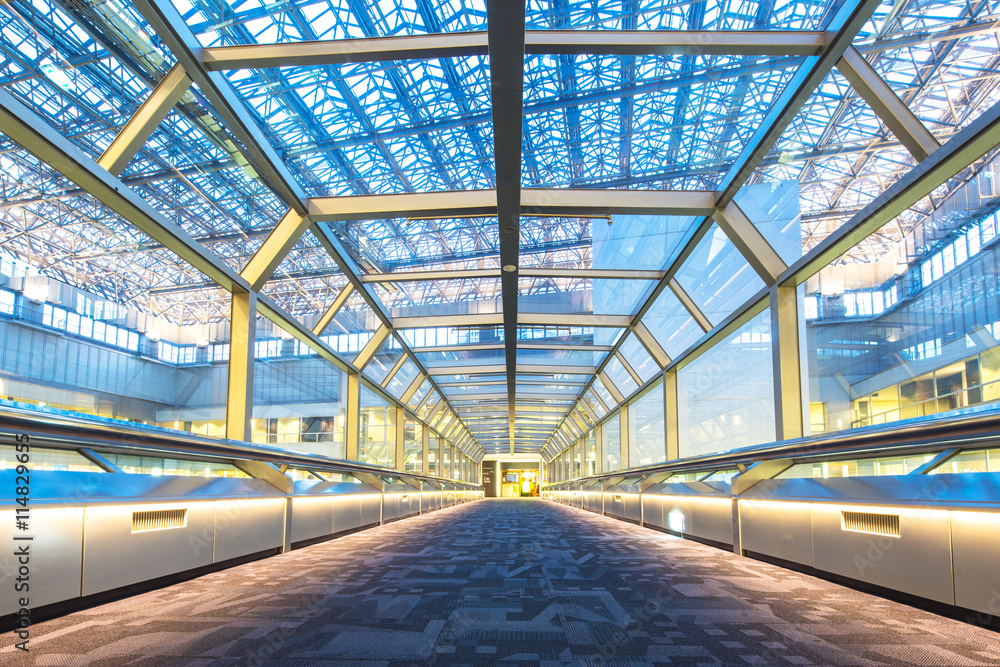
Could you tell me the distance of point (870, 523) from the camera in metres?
3.81

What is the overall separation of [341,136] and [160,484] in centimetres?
399

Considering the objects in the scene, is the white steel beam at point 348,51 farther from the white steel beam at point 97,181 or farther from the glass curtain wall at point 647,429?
the glass curtain wall at point 647,429

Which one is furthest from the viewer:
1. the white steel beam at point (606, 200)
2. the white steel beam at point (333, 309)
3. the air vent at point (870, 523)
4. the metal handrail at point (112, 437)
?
the white steel beam at point (333, 309)

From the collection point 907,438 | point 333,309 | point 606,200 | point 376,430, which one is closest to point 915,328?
point 907,438

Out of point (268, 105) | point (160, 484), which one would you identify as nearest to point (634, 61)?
point (268, 105)

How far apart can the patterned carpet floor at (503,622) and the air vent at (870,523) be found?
0.39 meters

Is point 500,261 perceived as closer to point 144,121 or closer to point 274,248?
point 274,248

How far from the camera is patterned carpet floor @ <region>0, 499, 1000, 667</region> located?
2.43m

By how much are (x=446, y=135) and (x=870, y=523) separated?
16.9 ft

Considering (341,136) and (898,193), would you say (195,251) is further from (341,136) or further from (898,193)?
(898,193)

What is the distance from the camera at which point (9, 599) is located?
2.71 m

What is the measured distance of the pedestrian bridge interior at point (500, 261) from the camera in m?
3.04

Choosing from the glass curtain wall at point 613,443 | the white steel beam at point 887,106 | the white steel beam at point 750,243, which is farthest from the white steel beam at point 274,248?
the glass curtain wall at point 613,443

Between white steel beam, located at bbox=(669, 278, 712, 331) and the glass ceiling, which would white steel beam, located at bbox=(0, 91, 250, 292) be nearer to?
the glass ceiling
